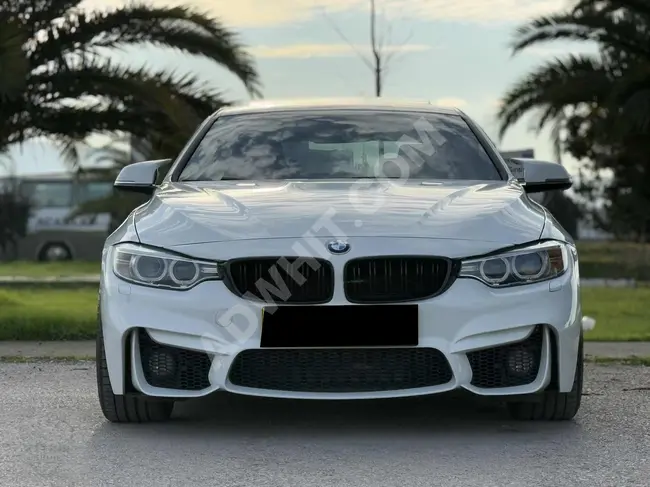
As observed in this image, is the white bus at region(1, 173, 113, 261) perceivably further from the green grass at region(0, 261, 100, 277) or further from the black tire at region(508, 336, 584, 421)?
the black tire at region(508, 336, 584, 421)

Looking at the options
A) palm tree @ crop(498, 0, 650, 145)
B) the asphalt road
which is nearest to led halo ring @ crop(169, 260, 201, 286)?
the asphalt road

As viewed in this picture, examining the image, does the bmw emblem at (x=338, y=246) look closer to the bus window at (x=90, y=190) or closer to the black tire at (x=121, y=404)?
the black tire at (x=121, y=404)

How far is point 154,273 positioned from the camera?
5.11m

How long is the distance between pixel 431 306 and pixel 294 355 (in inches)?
23.0

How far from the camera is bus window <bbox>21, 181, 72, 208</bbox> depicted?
42938 millimetres

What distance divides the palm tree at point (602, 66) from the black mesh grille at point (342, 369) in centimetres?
1322

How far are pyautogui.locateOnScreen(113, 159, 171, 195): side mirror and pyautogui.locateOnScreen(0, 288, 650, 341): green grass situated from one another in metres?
3.58

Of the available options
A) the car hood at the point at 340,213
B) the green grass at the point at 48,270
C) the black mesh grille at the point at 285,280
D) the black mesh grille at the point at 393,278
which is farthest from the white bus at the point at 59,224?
the black mesh grille at the point at 393,278

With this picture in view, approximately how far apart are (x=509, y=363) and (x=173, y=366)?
138 centimetres

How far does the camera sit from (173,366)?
16.8 feet

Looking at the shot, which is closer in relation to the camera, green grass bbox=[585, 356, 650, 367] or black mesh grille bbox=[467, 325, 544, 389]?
black mesh grille bbox=[467, 325, 544, 389]

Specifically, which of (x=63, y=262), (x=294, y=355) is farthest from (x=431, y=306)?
(x=63, y=262)


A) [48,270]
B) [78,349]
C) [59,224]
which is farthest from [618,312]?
[59,224]

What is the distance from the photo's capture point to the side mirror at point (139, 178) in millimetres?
6512
